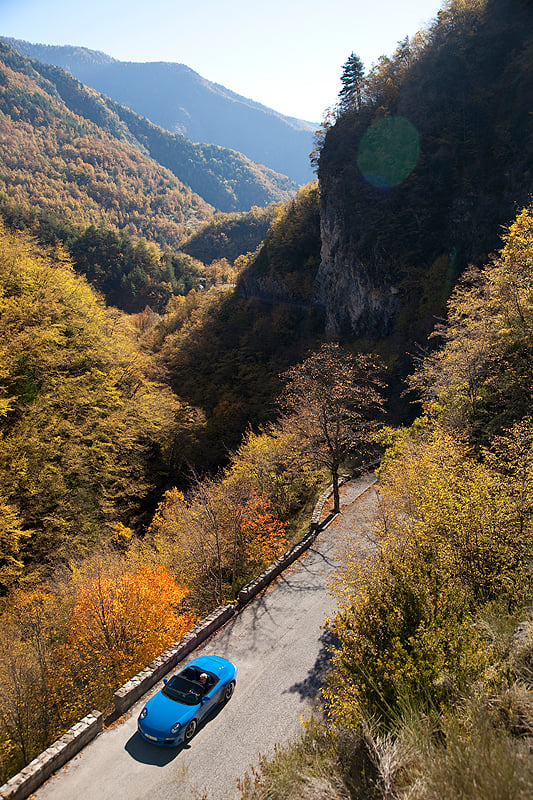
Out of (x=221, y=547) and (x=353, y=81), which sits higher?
(x=353, y=81)

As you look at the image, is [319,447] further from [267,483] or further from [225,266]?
[225,266]

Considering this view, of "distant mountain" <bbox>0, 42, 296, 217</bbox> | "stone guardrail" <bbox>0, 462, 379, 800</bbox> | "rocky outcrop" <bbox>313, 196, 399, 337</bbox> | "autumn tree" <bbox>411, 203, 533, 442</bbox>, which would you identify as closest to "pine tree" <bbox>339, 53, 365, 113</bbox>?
"rocky outcrop" <bbox>313, 196, 399, 337</bbox>

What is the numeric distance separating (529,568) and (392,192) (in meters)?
48.2

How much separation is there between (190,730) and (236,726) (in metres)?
0.96

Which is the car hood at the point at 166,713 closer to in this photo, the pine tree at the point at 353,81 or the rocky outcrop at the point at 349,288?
the rocky outcrop at the point at 349,288

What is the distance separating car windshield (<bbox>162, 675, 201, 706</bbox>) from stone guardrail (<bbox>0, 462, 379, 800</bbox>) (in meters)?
1.14

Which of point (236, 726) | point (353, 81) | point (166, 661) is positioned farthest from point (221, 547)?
point (353, 81)

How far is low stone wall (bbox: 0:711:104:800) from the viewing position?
23.4ft

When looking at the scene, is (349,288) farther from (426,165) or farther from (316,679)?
(316,679)

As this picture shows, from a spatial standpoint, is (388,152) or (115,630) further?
(388,152)

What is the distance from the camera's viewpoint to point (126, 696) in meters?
9.07

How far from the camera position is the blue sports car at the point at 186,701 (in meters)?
7.96

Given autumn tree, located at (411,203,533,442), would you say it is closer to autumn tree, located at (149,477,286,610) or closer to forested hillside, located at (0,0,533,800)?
forested hillside, located at (0,0,533,800)

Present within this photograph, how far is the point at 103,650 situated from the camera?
11.4 m
